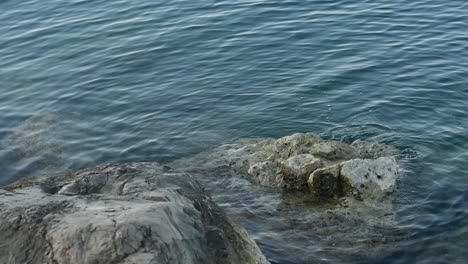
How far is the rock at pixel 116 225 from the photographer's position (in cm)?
614

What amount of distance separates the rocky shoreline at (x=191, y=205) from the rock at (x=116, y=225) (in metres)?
0.01

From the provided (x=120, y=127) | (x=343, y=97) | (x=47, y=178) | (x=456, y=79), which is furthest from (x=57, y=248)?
(x=456, y=79)

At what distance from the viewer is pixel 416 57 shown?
18391 millimetres

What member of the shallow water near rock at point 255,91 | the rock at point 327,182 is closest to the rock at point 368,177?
the rock at point 327,182

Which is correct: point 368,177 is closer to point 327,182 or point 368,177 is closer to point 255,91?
point 327,182

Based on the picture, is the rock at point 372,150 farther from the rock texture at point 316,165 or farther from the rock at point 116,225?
the rock at point 116,225

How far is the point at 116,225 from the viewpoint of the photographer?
6.31 metres

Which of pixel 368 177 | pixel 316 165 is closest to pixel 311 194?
pixel 316 165

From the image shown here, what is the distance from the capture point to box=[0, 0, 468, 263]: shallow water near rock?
38.0ft

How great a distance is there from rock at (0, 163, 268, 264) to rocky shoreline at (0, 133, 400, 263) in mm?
11

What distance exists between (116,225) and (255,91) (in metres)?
11.2

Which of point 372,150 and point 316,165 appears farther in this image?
point 372,150

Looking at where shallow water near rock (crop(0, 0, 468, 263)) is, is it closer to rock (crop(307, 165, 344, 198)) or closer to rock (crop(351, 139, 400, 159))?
rock (crop(351, 139, 400, 159))

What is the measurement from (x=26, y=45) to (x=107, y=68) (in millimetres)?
4340
